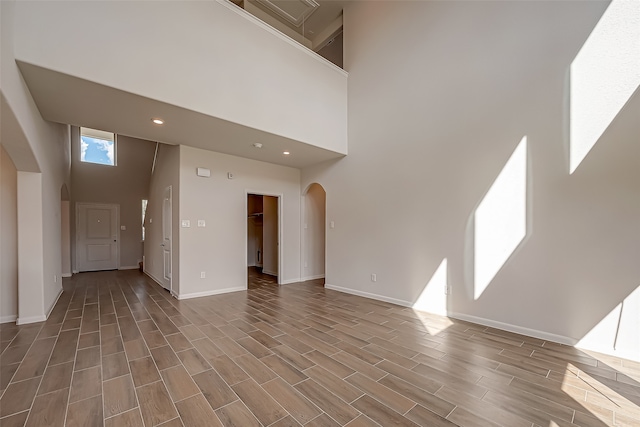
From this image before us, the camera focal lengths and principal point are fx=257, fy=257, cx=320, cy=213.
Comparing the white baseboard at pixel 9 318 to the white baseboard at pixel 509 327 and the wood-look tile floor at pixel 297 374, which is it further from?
the white baseboard at pixel 509 327

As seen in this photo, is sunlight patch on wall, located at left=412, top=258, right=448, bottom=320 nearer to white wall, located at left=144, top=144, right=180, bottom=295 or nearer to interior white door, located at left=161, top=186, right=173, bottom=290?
white wall, located at left=144, top=144, right=180, bottom=295

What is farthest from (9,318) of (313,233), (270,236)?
(313,233)

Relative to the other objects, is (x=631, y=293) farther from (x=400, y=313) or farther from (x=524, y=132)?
(x=400, y=313)

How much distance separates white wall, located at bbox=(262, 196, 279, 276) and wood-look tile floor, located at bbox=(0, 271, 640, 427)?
3.23 m

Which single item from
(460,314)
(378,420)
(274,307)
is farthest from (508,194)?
(274,307)

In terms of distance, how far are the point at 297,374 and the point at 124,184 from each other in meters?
8.97

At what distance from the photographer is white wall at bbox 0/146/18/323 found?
11.4 ft

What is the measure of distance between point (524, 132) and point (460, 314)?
2.52 metres

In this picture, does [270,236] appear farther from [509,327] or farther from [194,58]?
[509,327]

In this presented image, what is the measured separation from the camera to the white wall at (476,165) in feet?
8.80

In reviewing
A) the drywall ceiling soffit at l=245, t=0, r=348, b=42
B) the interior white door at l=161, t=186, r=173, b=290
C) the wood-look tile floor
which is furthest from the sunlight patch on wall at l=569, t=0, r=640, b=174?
the interior white door at l=161, t=186, r=173, b=290

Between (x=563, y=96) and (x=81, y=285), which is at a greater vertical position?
(x=563, y=96)

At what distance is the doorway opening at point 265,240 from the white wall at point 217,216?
0.54 meters

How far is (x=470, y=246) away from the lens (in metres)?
3.55
